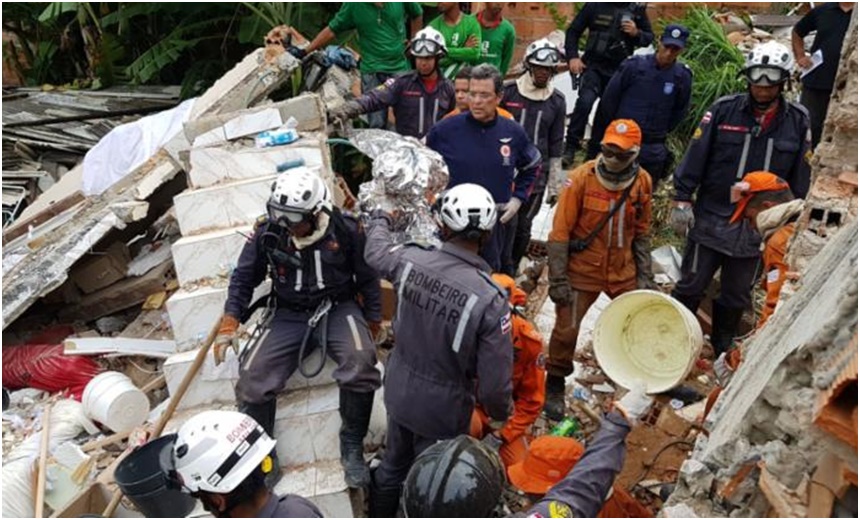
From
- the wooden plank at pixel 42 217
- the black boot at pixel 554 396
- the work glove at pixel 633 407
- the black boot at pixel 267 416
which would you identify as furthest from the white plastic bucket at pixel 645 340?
the wooden plank at pixel 42 217

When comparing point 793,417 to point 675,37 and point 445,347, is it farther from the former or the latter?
point 675,37

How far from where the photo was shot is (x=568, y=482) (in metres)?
3.11

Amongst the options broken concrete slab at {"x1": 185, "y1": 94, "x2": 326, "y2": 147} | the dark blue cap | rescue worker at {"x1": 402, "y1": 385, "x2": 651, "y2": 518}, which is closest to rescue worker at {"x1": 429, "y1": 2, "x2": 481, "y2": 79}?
broken concrete slab at {"x1": 185, "y1": 94, "x2": 326, "y2": 147}

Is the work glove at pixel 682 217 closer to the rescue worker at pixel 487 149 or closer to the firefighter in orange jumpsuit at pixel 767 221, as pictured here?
the firefighter in orange jumpsuit at pixel 767 221

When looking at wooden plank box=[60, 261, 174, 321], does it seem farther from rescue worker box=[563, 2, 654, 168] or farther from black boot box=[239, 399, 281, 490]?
rescue worker box=[563, 2, 654, 168]

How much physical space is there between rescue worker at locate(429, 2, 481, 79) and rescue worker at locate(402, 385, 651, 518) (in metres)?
5.54

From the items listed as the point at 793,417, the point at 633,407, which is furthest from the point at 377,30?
the point at 793,417

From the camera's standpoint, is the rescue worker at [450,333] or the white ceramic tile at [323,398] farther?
the white ceramic tile at [323,398]

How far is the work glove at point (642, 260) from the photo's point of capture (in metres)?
5.29

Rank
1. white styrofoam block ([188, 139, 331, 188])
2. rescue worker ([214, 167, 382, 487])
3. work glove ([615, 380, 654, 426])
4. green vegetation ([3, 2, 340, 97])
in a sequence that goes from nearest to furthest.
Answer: work glove ([615, 380, 654, 426]) → rescue worker ([214, 167, 382, 487]) → white styrofoam block ([188, 139, 331, 188]) → green vegetation ([3, 2, 340, 97])

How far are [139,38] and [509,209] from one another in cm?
822

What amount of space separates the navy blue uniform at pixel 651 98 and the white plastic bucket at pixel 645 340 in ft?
9.27

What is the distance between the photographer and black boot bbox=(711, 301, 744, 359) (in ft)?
19.4

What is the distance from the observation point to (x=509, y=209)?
19.2 feet
